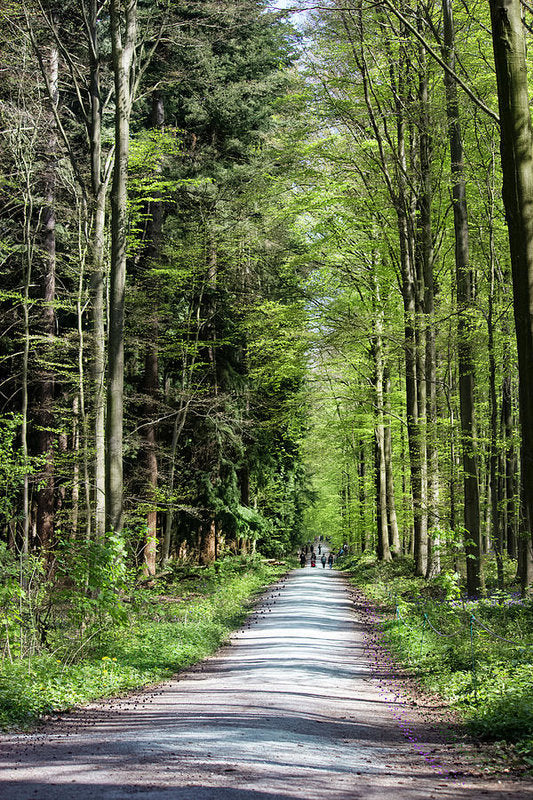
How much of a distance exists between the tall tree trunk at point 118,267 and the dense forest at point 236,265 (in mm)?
50

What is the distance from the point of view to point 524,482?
6.56 m

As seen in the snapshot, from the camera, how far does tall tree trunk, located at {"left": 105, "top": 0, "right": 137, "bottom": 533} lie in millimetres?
12453

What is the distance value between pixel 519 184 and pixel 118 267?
813 cm

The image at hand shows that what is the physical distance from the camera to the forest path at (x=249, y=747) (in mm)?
4902

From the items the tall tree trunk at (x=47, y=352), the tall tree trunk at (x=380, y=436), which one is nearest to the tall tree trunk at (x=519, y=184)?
the tall tree trunk at (x=380, y=436)

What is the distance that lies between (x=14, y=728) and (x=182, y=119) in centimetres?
2337

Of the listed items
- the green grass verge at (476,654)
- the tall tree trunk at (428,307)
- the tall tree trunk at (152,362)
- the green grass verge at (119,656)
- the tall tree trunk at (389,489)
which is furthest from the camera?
the tall tree trunk at (389,489)

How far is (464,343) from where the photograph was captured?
51.8 feet

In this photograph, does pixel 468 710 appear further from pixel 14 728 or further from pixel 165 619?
pixel 165 619

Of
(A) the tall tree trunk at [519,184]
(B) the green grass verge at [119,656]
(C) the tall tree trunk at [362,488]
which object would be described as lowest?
(B) the green grass verge at [119,656]

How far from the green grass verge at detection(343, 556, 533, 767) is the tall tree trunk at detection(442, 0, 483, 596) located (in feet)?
4.44

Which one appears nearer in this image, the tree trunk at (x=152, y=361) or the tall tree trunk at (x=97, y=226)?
the tall tree trunk at (x=97, y=226)

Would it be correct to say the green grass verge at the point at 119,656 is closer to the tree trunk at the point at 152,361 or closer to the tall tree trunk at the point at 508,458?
the tree trunk at the point at 152,361

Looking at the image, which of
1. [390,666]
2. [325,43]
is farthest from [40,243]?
[390,666]
